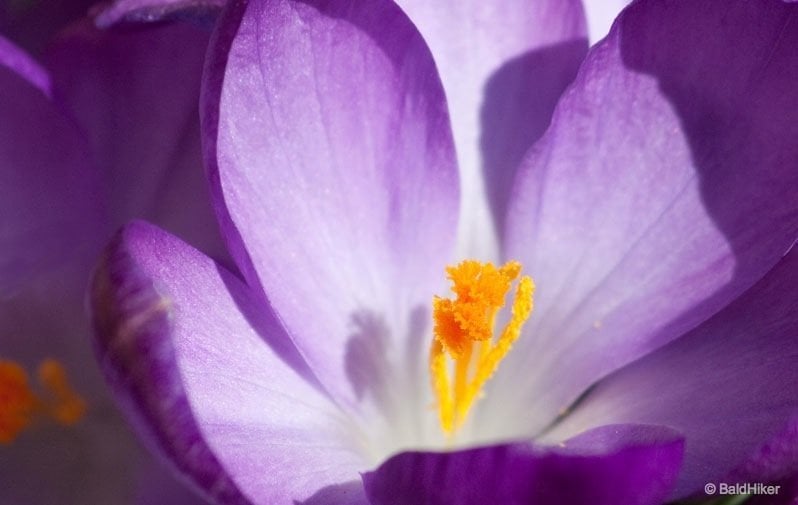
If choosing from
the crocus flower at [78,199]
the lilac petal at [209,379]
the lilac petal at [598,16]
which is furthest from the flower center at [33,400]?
→ the lilac petal at [598,16]

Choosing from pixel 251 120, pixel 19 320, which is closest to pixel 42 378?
pixel 19 320

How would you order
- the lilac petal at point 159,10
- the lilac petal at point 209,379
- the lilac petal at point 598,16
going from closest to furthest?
the lilac petal at point 209,379 < the lilac petal at point 159,10 < the lilac petal at point 598,16

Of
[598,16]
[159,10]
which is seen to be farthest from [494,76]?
[159,10]

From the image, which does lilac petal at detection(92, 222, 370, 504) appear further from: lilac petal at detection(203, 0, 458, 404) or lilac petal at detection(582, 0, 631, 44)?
lilac petal at detection(582, 0, 631, 44)

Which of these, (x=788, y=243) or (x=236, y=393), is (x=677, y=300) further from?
(x=236, y=393)

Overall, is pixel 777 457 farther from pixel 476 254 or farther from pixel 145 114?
pixel 145 114

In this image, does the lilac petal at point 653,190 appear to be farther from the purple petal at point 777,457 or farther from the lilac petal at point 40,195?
the lilac petal at point 40,195
